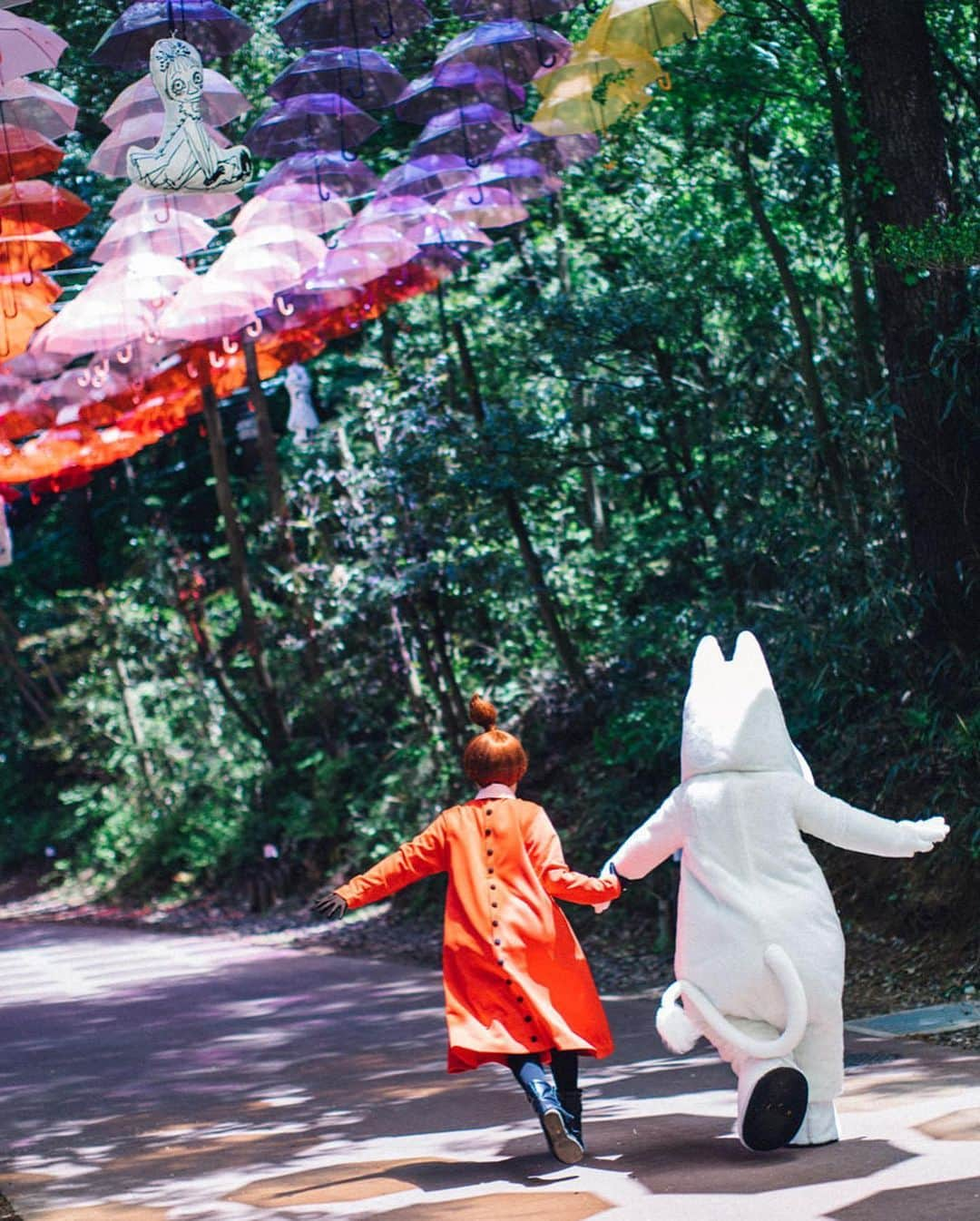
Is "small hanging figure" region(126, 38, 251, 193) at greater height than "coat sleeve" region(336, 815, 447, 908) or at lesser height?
greater

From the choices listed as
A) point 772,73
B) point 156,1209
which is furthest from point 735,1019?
point 772,73

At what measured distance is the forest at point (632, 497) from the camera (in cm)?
967

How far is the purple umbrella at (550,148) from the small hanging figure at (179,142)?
277cm

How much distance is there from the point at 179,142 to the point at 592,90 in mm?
2297

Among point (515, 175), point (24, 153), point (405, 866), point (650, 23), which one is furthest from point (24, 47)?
point (405, 866)

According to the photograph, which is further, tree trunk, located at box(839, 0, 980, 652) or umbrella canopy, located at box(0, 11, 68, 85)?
tree trunk, located at box(839, 0, 980, 652)

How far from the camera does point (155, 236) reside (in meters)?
10.1

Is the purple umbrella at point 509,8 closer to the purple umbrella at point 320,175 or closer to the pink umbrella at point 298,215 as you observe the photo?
the purple umbrella at point 320,175

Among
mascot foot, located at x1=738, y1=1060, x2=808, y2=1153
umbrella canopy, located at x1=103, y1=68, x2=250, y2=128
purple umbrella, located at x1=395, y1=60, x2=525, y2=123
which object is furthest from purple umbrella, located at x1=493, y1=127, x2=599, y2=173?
mascot foot, located at x1=738, y1=1060, x2=808, y2=1153

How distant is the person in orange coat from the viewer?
555 centimetres

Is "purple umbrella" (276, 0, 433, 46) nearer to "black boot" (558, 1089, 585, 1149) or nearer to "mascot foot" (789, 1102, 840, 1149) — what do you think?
"black boot" (558, 1089, 585, 1149)

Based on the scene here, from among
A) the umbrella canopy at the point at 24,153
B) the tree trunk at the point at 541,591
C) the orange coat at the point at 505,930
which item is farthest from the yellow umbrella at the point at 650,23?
the tree trunk at the point at 541,591

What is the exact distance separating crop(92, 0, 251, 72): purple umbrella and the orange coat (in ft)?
14.7

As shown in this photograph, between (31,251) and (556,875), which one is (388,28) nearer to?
(31,251)
